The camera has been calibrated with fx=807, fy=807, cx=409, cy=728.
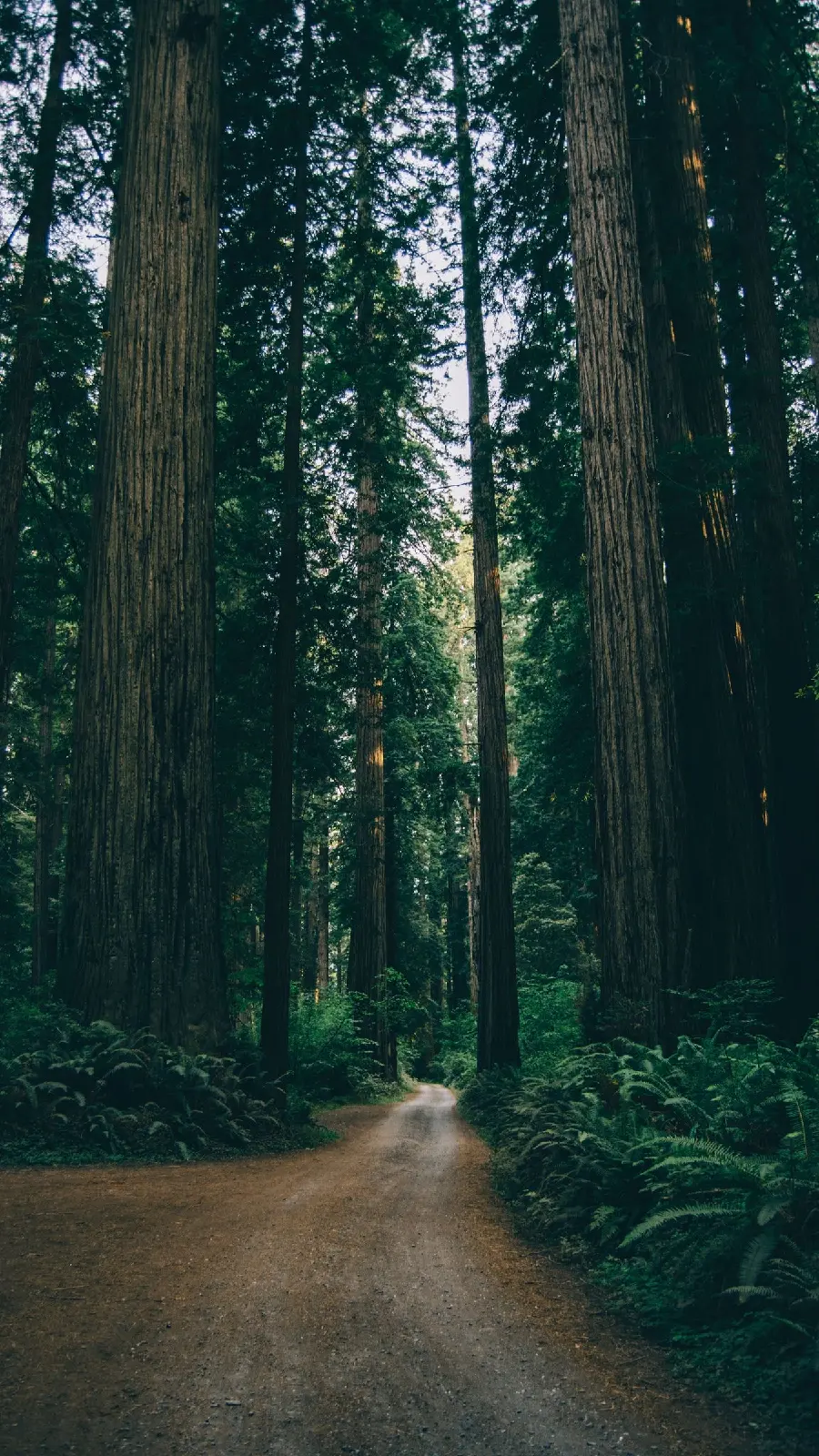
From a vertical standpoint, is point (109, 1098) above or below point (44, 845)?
below

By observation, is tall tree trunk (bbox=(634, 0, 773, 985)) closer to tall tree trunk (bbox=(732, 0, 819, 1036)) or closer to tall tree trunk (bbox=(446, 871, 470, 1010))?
tall tree trunk (bbox=(732, 0, 819, 1036))

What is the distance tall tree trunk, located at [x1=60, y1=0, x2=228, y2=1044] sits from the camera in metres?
6.75

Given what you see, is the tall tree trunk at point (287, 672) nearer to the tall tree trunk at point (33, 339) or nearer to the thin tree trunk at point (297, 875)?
the thin tree trunk at point (297, 875)

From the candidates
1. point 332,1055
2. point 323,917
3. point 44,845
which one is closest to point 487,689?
point 332,1055

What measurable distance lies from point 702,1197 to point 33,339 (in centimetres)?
1092

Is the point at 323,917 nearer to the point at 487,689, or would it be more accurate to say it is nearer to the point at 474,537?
the point at 487,689

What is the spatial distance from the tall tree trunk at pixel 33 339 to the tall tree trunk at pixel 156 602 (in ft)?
8.19

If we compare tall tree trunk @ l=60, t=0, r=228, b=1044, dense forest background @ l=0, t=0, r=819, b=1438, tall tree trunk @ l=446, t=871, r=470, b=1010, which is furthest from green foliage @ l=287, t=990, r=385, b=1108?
tall tree trunk @ l=446, t=871, r=470, b=1010

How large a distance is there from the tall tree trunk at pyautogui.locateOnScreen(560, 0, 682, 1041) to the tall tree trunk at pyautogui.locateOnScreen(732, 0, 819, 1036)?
359cm

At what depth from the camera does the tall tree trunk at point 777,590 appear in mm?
9508

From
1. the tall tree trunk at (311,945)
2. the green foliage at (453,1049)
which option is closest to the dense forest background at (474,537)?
the tall tree trunk at (311,945)

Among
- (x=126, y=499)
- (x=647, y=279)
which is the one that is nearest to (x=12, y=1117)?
(x=126, y=499)

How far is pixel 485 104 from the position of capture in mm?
10609

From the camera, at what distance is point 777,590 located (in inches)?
404
